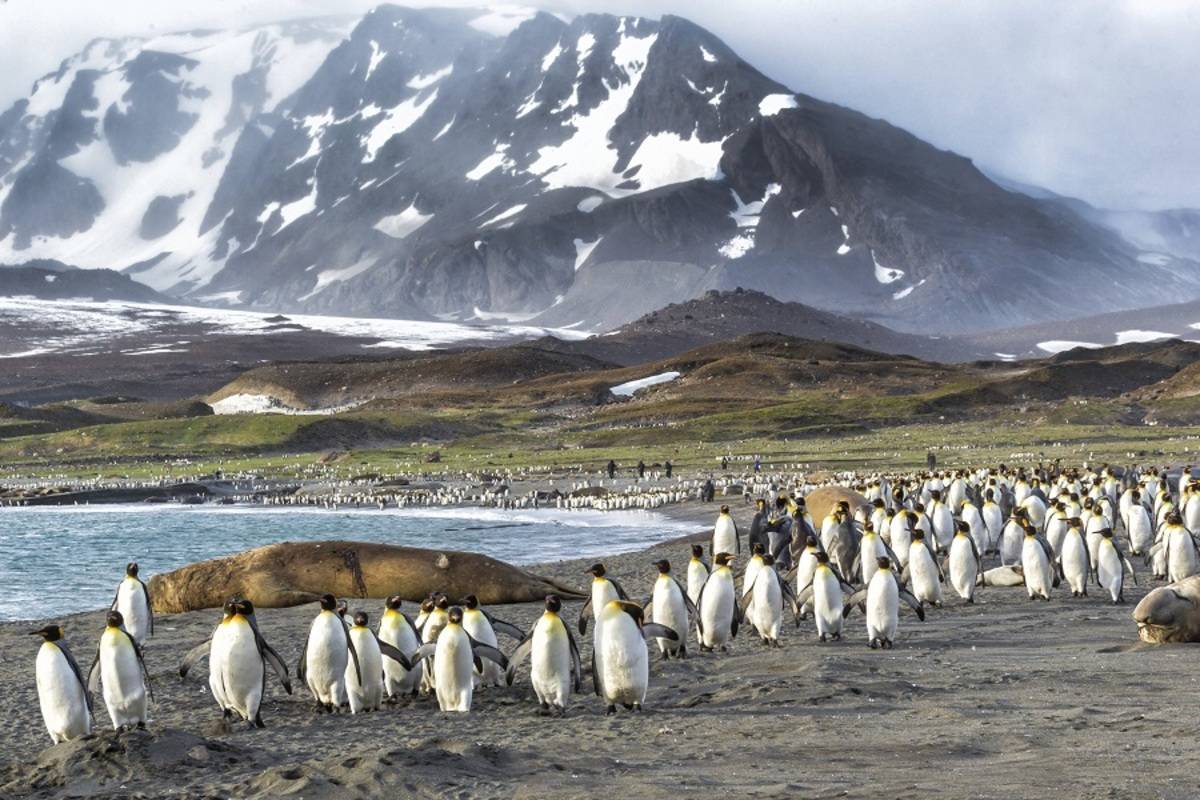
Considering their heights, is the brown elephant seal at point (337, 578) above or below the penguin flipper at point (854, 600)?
above

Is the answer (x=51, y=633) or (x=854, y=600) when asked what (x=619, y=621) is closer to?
(x=854, y=600)

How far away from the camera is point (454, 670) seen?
11.7 m

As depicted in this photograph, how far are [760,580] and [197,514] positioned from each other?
Result: 102 ft

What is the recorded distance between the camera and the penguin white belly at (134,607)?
51.1 feet

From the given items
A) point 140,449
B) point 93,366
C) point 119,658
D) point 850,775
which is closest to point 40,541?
point 119,658

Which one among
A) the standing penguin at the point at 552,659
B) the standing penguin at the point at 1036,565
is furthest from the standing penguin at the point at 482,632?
the standing penguin at the point at 1036,565

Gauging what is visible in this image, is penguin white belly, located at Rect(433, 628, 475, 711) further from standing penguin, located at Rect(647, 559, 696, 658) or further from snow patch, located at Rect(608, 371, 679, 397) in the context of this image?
snow patch, located at Rect(608, 371, 679, 397)

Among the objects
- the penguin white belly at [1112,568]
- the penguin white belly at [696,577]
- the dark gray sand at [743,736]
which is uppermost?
the penguin white belly at [696,577]

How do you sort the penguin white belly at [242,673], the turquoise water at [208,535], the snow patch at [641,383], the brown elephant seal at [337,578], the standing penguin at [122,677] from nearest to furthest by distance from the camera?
the standing penguin at [122,677], the penguin white belly at [242,673], the brown elephant seal at [337,578], the turquoise water at [208,535], the snow patch at [641,383]

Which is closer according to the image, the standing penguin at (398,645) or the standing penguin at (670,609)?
the standing penguin at (398,645)

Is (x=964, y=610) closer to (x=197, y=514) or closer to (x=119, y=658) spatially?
(x=119, y=658)

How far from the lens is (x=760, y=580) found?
571 inches

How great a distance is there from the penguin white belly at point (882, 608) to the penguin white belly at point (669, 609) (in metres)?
1.84

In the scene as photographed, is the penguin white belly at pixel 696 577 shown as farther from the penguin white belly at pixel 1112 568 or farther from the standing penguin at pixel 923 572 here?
the penguin white belly at pixel 1112 568
